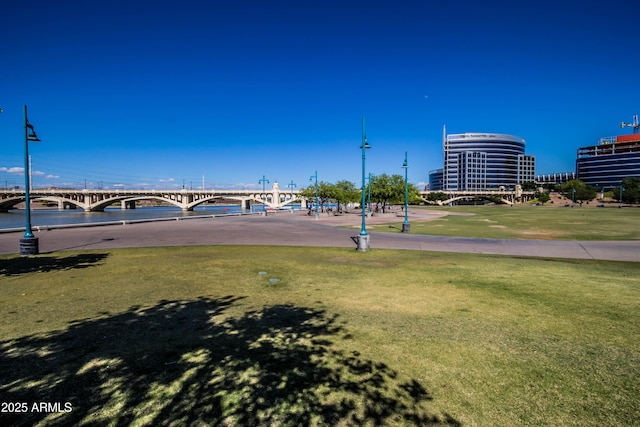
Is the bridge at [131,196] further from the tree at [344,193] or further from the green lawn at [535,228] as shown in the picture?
the green lawn at [535,228]

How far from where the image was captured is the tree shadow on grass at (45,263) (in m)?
12.6

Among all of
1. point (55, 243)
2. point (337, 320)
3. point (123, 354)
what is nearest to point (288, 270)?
point (337, 320)

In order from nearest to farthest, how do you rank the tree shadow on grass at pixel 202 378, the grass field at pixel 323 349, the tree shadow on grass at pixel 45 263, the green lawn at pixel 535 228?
the tree shadow on grass at pixel 202 378
the grass field at pixel 323 349
the tree shadow on grass at pixel 45 263
the green lawn at pixel 535 228

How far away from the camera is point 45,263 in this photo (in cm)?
1409

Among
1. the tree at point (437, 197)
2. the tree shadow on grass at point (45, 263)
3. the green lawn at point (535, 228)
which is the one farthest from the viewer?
the tree at point (437, 197)

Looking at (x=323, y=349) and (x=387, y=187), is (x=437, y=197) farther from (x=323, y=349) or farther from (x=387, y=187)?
(x=323, y=349)

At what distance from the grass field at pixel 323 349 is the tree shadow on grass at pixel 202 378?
0.02 meters

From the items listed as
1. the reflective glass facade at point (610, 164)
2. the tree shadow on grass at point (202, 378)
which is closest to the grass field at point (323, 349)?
the tree shadow on grass at point (202, 378)

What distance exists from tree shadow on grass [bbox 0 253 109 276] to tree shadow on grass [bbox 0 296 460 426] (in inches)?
315

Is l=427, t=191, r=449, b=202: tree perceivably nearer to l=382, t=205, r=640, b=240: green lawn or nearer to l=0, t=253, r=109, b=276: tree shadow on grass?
l=382, t=205, r=640, b=240: green lawn

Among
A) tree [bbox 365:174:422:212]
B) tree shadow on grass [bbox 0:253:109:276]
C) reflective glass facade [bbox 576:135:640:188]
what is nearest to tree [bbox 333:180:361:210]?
tree [bbox 365:174:422:212]

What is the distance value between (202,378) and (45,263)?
13.4 meters

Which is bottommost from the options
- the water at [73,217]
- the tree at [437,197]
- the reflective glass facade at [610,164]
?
the water at [73,217]

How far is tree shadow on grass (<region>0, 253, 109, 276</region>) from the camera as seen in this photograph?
1265 cm
